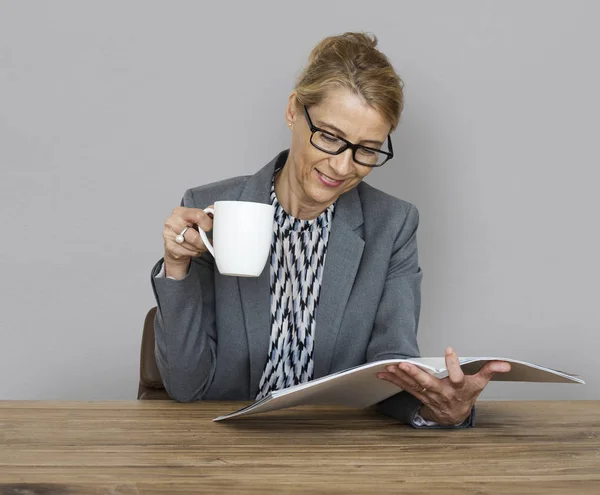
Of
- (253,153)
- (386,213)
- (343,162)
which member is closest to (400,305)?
(386,213)

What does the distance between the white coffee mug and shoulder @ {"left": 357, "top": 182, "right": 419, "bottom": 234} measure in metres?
0.60

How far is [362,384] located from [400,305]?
0.52 m

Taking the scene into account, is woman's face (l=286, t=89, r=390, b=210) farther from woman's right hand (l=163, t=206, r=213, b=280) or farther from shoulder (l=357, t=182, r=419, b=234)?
woman's right hand (l=163, t=206, r=213, b=280)

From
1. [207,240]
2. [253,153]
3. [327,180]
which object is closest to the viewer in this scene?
[207,240]

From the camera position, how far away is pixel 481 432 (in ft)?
4.34

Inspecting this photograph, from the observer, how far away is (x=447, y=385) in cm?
133

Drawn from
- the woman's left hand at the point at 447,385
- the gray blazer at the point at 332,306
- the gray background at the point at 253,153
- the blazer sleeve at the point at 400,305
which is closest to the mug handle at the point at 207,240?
the gray blazer at the point at 332,306

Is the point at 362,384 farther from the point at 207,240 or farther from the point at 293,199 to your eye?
the point at 293,199

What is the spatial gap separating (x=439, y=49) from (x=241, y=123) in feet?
2.44

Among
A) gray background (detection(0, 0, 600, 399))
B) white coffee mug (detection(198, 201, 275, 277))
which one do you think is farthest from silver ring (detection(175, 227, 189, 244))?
gray background (detection(0, 0, 600, 399))

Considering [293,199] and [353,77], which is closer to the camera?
[353,77]

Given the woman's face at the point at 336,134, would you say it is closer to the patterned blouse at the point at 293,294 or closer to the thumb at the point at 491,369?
the patterned blouse at the point at 293,294

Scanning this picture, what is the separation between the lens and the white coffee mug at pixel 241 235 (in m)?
1.34

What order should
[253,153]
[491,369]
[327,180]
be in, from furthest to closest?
[253,153], [327,180], [491,369]
